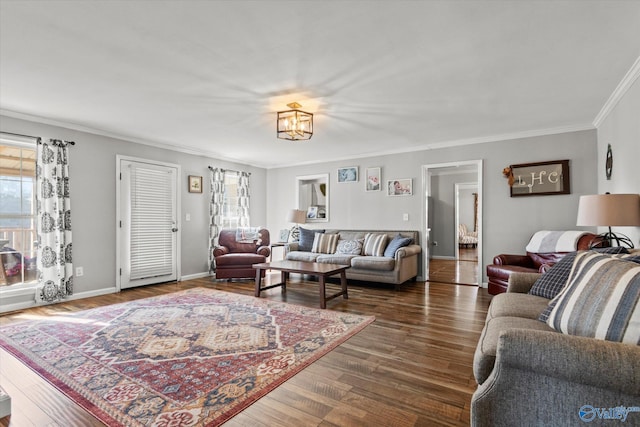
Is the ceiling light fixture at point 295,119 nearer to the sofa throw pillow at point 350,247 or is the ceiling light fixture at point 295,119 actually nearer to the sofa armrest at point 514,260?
the sofa throw pillow at point 350,247

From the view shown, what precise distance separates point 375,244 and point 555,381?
4.49 m

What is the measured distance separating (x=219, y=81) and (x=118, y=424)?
273cm

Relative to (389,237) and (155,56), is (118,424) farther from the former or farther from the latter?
(389,237)

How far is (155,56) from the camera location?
8.51 ft

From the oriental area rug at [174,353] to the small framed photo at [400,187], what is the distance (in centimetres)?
305

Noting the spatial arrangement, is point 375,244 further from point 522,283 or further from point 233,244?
point 522,283

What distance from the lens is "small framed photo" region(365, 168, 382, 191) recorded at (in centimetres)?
627

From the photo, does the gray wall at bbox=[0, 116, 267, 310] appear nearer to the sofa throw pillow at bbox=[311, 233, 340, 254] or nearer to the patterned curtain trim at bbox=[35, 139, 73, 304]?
the patterned curtain trim at bbox=[35, 139, 73, 304]

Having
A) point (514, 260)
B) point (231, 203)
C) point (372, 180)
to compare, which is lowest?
point (514, 260)

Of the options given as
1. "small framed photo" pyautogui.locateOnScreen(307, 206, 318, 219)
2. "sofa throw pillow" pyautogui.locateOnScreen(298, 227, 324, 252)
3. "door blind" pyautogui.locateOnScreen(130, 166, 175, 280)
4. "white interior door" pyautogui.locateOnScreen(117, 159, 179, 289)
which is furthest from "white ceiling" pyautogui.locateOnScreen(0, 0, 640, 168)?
"small framed photo" pyautogui.locateOnScreen(307, 206, 318, 219)

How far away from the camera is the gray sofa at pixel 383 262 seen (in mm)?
5000

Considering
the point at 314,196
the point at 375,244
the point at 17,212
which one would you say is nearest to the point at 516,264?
the point at 375,244

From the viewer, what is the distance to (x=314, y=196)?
24.3 feet

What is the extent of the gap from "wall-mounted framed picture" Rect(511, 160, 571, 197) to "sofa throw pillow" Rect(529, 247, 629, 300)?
2750 millimetres
